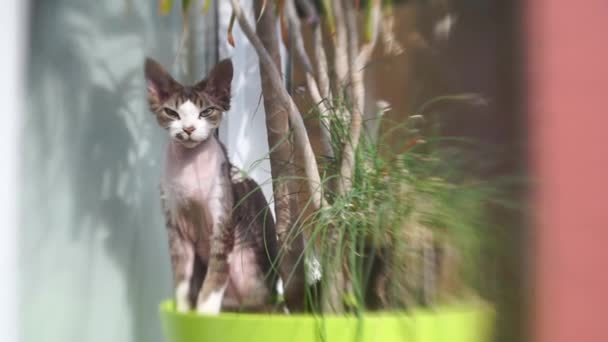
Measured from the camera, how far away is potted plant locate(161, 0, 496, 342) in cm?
49

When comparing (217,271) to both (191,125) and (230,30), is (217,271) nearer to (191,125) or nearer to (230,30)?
(191,125)

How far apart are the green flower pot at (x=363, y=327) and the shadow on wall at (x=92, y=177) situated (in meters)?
0.28

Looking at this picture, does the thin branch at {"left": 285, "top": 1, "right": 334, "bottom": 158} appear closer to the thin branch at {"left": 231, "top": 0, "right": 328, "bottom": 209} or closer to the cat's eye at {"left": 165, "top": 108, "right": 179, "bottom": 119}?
the thin branch at {"left": 231, "top": 0, "right": 328, "bottom": 209}

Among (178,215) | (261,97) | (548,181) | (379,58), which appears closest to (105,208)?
(178,215)

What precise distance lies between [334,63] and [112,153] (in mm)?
355

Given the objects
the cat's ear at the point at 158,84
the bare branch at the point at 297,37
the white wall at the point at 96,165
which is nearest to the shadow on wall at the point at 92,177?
the white wall at the point at 96,165

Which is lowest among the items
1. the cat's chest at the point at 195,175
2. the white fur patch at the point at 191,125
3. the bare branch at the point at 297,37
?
the cat's chest at the point at 195,175

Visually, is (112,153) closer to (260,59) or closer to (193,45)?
(193,45)

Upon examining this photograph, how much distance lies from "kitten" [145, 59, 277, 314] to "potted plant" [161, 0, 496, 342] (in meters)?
0.03

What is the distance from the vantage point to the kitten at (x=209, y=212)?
583mm

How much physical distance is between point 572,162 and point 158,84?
0.45 meters

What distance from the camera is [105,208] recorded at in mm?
750

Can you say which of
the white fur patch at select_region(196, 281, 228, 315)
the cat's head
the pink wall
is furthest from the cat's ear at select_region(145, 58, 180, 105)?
the pink wall

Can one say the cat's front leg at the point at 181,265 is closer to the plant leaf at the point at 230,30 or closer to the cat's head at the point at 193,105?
the cat's head at the point at 193,105
